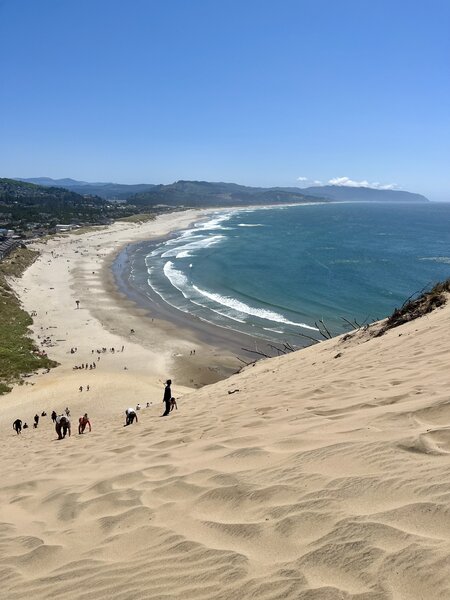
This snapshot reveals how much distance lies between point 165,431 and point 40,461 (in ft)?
7.83

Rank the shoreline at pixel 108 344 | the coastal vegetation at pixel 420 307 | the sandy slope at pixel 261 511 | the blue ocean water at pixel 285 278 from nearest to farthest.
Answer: the sandy slope at pixel 261 511
the coastal vegetation at pixel 420 307
the shoreline at pixel 108 344
the blue ocean water at pixel 285 278

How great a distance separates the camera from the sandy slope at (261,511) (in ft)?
9.29

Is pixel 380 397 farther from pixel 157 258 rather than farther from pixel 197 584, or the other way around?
pixel 157 258

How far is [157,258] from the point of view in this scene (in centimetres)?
7188

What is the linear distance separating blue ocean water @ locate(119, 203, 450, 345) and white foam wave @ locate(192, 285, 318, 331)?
8 centimetres

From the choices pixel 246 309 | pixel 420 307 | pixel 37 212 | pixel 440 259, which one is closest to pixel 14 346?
pixel 246 309

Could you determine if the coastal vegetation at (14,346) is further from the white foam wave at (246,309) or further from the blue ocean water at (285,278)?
the white foam wave at (246,309)

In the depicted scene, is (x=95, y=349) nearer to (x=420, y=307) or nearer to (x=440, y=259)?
(x=420, y=307)

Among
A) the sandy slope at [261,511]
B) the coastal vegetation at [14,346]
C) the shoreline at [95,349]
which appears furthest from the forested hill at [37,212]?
the sandy slope at [261,511]

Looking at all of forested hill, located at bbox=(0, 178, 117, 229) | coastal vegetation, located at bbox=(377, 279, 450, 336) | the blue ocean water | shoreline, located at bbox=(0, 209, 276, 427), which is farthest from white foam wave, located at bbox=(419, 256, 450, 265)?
forested hill, located at bbox=(0, 178, 117, 229)

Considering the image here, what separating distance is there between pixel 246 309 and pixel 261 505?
38.6 metres

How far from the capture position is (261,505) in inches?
149

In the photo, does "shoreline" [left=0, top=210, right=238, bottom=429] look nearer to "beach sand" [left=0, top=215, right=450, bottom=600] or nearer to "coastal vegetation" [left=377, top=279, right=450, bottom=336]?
"coastal vegetation" [left=377, top=279, right=450, bottom=336]

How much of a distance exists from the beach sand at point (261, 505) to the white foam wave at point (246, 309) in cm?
2993
